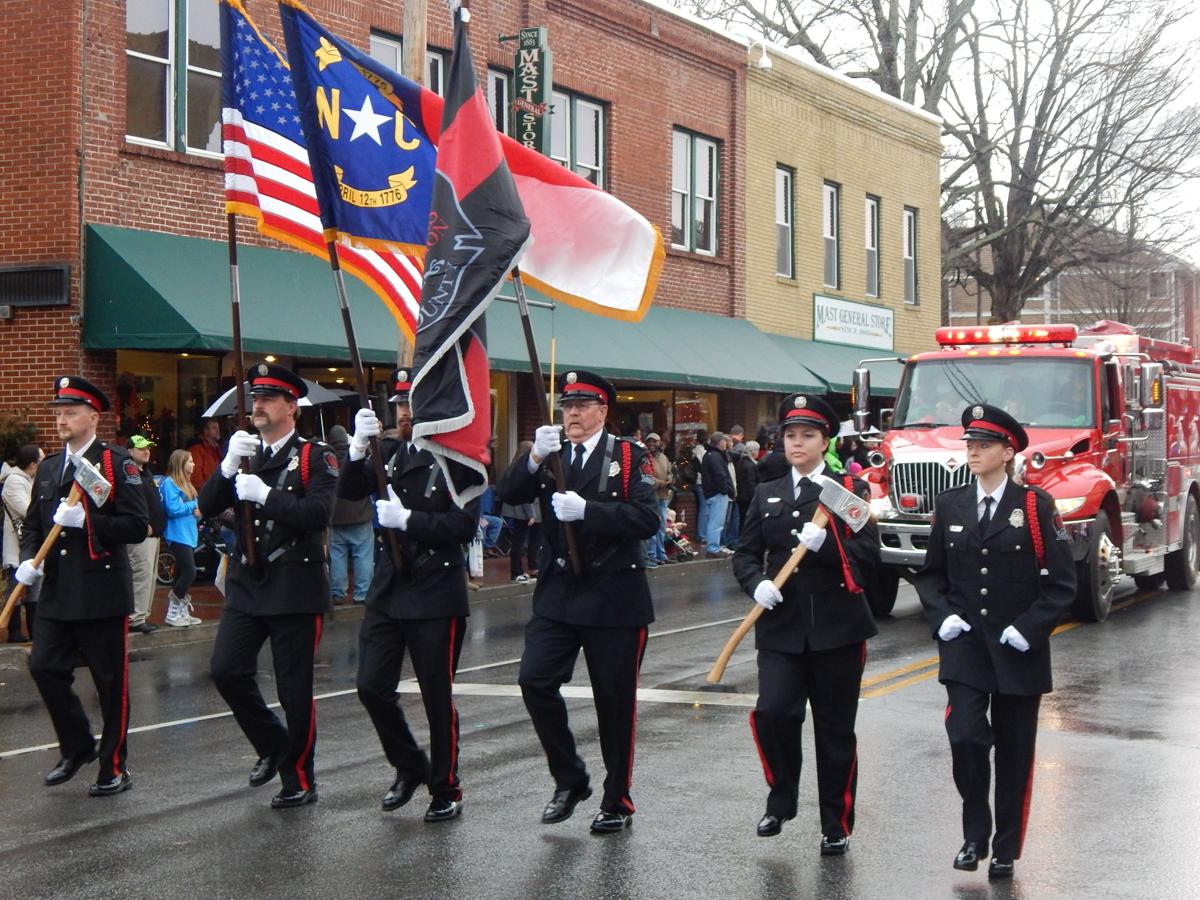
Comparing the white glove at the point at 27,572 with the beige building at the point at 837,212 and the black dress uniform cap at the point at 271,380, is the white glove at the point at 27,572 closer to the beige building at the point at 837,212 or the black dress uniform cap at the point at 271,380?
the black dress uniform cap at the point at 271,380

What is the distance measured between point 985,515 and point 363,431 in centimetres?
279

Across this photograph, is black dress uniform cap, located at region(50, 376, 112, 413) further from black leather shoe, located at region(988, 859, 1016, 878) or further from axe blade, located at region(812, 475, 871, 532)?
black leather shoe, located at region(988, 859, 1016, 878)

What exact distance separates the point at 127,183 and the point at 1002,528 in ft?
44.2

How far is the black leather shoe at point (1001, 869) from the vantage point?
6355mm

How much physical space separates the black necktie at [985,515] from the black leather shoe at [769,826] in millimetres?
1514

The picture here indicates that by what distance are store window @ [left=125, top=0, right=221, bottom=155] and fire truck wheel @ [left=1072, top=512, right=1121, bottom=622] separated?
34.0 feet

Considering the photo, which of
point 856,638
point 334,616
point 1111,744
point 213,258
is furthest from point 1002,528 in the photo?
point 213,258

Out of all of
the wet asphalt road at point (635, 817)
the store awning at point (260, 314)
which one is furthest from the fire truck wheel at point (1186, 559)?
the store awning at point (260, 314)

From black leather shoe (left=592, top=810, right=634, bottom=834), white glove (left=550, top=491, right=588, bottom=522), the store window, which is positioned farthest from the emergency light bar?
black leather shoe (left=592, top=810, right=634, bottom=834)

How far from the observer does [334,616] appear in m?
15.9

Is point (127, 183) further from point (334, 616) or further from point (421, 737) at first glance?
point (421, 737)

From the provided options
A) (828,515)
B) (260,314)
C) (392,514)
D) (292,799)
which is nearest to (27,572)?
(292,799)

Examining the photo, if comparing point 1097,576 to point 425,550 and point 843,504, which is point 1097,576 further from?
point 425,550

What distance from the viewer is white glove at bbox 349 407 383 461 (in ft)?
23.9
